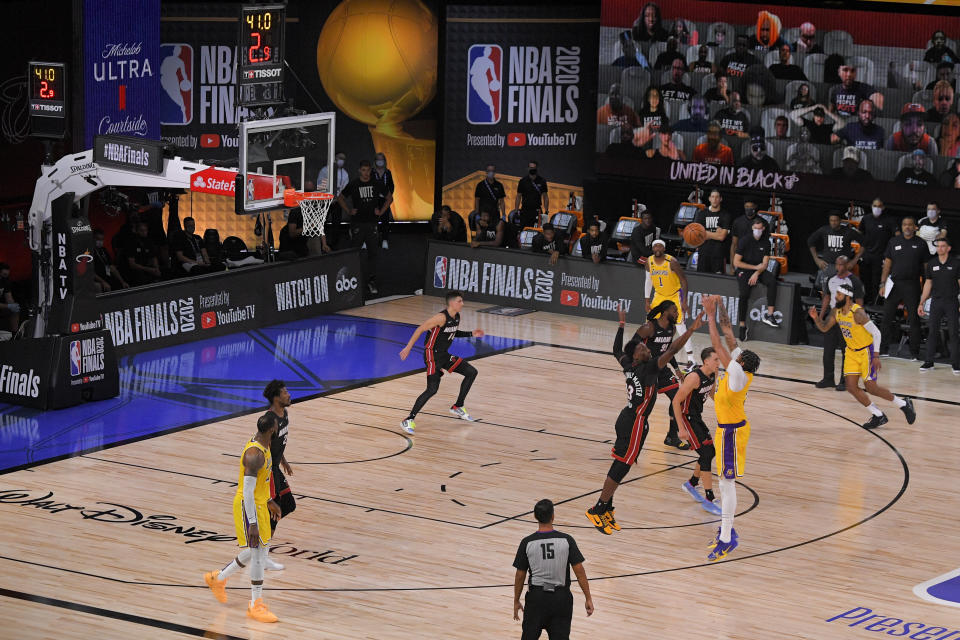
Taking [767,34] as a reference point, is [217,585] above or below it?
below

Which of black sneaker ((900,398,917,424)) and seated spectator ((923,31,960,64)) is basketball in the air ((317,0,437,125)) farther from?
black sneaker ((900,398,917,424))

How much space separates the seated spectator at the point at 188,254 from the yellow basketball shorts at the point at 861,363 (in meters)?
11.4

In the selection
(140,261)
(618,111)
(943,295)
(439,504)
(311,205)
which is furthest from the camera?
(618,111)

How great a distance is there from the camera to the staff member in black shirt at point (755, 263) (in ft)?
79.6

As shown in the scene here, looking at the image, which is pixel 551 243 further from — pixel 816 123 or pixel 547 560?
pixel 547 560

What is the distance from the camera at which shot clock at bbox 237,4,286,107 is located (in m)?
19.7

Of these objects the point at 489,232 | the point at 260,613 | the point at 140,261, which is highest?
the point at 489,232

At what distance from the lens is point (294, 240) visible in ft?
86.5

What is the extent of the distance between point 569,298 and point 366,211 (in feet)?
14.0

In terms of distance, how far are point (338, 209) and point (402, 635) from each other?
16.4 metres

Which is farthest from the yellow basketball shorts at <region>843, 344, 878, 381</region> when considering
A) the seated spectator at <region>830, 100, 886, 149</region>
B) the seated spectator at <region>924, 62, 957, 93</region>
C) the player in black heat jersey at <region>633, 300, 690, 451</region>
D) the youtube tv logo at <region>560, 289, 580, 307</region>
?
the seated spectator at <region>924, 62, 957, 93</region>

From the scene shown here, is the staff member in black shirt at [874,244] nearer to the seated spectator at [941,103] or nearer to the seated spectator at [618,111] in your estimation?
the seated spectator at [941,103]

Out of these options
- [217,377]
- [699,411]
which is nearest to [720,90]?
[217,377]

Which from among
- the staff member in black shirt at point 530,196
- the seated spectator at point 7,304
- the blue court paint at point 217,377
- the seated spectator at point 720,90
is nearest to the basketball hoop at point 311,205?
the blue court paint at point 217,377
